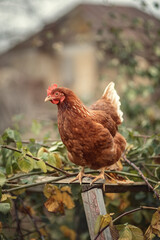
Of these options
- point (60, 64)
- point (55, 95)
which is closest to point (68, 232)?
point (55, 95)

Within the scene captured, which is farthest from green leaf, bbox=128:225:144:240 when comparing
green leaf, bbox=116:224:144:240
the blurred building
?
the blurred building

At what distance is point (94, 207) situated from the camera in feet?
4.58

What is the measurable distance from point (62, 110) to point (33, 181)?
15.5 inches

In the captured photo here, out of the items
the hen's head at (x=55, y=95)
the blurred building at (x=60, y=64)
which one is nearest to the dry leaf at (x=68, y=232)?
the hen's head at (x=55, y=95)

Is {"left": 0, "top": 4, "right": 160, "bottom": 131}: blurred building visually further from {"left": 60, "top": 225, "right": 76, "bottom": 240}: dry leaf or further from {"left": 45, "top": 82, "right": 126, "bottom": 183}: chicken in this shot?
{"left": 45, "top": 82, "right": 126, "bottom": 183}: chicken

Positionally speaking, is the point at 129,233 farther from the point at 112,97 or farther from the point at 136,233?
the point at 112,97

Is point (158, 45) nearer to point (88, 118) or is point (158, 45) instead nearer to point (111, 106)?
point (111, 106)

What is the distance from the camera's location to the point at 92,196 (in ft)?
4.66

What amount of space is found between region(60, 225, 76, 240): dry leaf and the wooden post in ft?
3.78

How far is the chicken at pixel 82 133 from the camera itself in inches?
59.4

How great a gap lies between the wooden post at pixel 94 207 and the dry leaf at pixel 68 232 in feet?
3.78

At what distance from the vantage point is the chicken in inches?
59.4

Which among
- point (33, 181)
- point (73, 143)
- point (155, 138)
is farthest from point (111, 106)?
point (33, 181)

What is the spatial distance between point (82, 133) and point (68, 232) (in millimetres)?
1356
